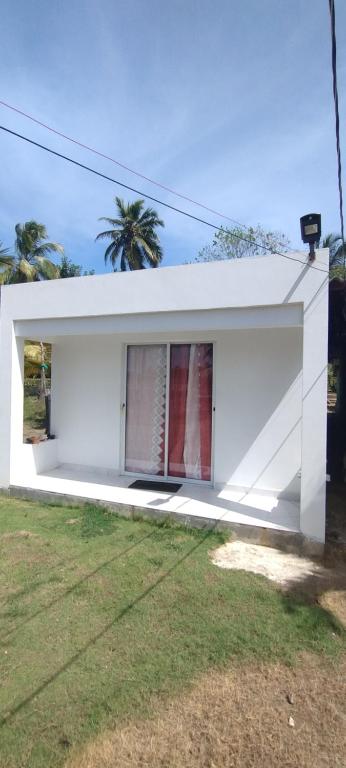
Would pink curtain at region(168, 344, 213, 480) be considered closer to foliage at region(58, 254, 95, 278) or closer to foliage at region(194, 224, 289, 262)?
foliage at region(194, 224, 289, 262)

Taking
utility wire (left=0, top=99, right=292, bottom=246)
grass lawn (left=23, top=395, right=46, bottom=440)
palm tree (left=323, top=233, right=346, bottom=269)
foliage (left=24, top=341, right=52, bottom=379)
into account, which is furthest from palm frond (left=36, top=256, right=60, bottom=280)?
utility wire (left=0, top=99, right=292, bottom=246)

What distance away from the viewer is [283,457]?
5.41 meters

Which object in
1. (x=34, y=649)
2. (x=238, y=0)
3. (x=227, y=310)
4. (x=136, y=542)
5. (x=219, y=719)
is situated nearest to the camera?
(x=219, y=719)

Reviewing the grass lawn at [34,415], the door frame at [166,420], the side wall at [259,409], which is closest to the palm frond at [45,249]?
the grass lawn at [34,415]

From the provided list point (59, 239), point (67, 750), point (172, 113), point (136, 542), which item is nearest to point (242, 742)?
point (67, 750)

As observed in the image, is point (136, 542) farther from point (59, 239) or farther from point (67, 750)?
point (59, 239)

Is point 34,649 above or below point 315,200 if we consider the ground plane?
below

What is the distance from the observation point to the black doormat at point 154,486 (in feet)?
18.8

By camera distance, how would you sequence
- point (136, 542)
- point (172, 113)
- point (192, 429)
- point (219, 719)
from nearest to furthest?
1. point (219, 719)
2. point (136, 542)
3. point (172, 113)
4. point (192, 429)

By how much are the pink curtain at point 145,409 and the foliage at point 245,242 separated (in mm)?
17241

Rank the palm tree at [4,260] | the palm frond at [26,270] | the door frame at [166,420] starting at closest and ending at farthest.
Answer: the door frame at [166,420] < the palm frond at [26,270] < the palm tree at [4,260]

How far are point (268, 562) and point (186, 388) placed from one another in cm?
297

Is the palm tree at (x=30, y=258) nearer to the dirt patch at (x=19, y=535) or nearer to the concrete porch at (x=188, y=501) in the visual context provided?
the concrete porch at (x=188, y=501)

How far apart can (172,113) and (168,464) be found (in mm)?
5387
